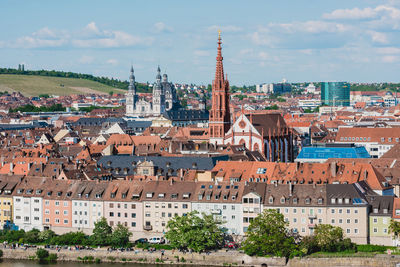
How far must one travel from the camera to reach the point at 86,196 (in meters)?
85.8

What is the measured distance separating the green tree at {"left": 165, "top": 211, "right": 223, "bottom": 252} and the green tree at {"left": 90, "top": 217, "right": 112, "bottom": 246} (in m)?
5.75

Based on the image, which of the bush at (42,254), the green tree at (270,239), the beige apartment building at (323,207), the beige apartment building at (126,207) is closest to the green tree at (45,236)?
the bush at (42,254)

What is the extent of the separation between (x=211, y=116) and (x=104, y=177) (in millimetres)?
46738

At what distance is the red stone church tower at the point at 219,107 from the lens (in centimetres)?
14000

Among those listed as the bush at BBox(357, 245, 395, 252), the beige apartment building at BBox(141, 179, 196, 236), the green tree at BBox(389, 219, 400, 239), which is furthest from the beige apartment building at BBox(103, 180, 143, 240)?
the green tree at BBox(389, 219, 400, 239)

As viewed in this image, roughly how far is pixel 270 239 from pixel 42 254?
1995cm

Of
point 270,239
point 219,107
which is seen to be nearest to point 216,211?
point 270,239

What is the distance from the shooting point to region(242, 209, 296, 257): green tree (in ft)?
244

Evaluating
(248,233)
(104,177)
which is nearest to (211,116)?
(104,177)

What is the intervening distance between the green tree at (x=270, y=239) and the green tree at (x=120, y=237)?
1086 cm

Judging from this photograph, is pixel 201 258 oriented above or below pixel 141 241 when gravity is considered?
below

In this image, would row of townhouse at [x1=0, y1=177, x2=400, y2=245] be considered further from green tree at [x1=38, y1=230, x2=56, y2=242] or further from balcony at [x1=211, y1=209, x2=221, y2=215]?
green tree at [x1=38, y1=230, x2=56, y2=242]

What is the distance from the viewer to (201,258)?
250 ft

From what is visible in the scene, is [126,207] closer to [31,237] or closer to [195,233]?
[31,237]
